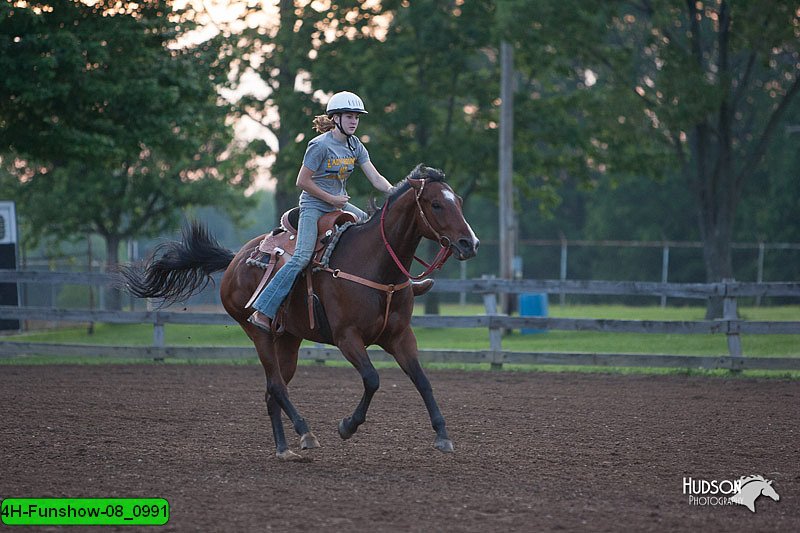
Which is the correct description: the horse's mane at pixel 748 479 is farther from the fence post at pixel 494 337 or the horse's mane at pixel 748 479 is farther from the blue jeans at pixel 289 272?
the fence post at pixel 494 337

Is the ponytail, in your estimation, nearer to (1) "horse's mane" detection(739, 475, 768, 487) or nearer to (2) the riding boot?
(2) the riding boot

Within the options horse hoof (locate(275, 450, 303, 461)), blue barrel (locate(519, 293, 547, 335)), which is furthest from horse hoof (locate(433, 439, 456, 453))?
blue barrel (locate(519, 293, 547, 335))

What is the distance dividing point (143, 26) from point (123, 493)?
1378cm

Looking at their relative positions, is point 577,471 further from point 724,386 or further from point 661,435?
point 724,386

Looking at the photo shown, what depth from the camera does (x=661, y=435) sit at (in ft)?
28.8

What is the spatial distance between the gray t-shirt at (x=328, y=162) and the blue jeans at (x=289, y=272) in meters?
0.20

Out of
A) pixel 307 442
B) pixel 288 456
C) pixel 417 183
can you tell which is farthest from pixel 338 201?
pixel 288 456

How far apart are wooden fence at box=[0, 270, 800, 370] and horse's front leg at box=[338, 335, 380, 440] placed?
23.3 ft

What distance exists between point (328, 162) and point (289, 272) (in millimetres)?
968

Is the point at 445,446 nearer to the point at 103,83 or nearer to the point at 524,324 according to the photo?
the point at 524,324

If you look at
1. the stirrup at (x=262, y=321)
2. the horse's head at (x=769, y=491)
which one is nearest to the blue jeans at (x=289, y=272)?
the stirrup at (x=262, y=321)

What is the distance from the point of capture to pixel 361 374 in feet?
24.9

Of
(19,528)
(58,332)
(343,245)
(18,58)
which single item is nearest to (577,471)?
(343,245)

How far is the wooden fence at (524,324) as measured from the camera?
13891 mm
